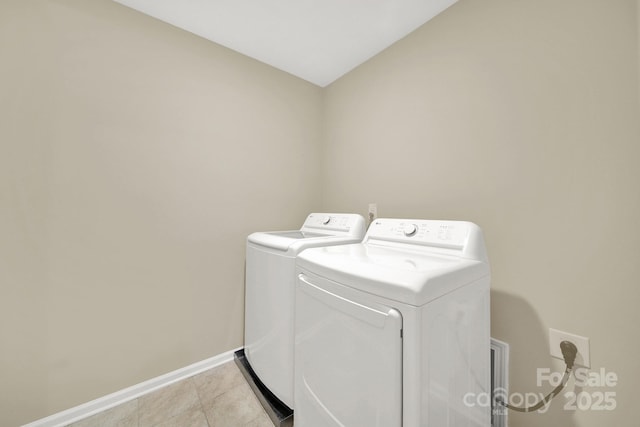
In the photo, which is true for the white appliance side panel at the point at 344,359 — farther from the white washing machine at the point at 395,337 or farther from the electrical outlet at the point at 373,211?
the electrical outlet at the point at 373,211

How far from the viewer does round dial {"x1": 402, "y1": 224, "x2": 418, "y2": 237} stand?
117 cm

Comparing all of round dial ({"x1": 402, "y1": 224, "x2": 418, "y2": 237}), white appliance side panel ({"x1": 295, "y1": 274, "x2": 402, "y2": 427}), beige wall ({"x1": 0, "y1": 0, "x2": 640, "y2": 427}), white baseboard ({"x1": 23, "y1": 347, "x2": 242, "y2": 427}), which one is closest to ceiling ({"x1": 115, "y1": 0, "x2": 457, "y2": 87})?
beige wall ({"x1": 0, "y1": 0, "x2": 640, "y2": 427})

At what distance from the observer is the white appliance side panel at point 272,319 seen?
1129 millimetres

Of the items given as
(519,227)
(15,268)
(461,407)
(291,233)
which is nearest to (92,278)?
(15,268)

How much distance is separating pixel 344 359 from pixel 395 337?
0.24 metres

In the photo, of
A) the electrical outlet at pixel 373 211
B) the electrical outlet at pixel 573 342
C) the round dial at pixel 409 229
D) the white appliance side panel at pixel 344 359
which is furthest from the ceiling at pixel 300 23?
the electrical outlet at pixel 573 342

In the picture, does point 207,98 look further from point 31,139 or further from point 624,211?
point 624,211

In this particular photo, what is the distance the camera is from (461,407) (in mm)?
775

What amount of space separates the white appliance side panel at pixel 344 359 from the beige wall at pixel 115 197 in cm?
92

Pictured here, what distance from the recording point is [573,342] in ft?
2.95

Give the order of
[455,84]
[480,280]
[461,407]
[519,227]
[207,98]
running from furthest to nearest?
[207,98] < [455,84] < [519,227] < [480,280] < [461,407]

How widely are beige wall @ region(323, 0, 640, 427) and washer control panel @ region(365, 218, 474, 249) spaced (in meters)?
0.24

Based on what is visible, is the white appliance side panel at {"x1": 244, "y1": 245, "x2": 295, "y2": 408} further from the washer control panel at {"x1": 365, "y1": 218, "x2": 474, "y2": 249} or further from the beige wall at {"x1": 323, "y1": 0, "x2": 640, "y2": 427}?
the beige wall at {"x1": 323, "y1": 0, "x2": 640, "y2": 427}

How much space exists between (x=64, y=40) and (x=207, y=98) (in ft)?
2.20
